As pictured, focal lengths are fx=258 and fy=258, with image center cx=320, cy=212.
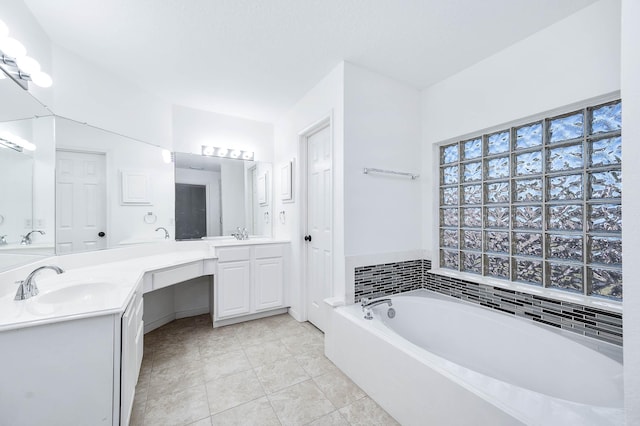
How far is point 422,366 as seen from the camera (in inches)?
52.2

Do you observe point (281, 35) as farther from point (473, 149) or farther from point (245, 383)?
point (245, 383)

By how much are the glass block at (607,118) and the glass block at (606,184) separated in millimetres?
256

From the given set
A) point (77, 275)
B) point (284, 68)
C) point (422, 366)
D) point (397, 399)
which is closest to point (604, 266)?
point (422, 366)

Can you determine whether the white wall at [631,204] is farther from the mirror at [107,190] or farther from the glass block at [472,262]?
the mirror at [107,190]

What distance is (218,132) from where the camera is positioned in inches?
122

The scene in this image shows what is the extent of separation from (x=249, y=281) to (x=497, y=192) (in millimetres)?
2470

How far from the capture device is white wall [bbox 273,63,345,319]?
7.06 feet

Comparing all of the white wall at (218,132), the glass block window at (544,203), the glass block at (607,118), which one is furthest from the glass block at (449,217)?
the white wall at (218,132)

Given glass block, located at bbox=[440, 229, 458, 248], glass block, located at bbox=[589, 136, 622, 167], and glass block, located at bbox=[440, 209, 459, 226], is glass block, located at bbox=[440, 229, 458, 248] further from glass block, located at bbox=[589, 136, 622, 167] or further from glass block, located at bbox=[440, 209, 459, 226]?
glass block, located at bbox=[589, 136, 622, 167]

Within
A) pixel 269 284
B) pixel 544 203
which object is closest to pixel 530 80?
pixel 544 203

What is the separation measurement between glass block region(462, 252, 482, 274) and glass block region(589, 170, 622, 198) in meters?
0.85

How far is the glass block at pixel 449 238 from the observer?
240 cm

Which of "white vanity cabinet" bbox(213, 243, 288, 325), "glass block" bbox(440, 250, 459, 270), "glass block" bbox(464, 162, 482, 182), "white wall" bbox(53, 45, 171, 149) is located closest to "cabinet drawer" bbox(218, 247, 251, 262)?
"white vanity cabinet" bbox(213, 243, 288, 325)

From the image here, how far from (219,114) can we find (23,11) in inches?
66.3
